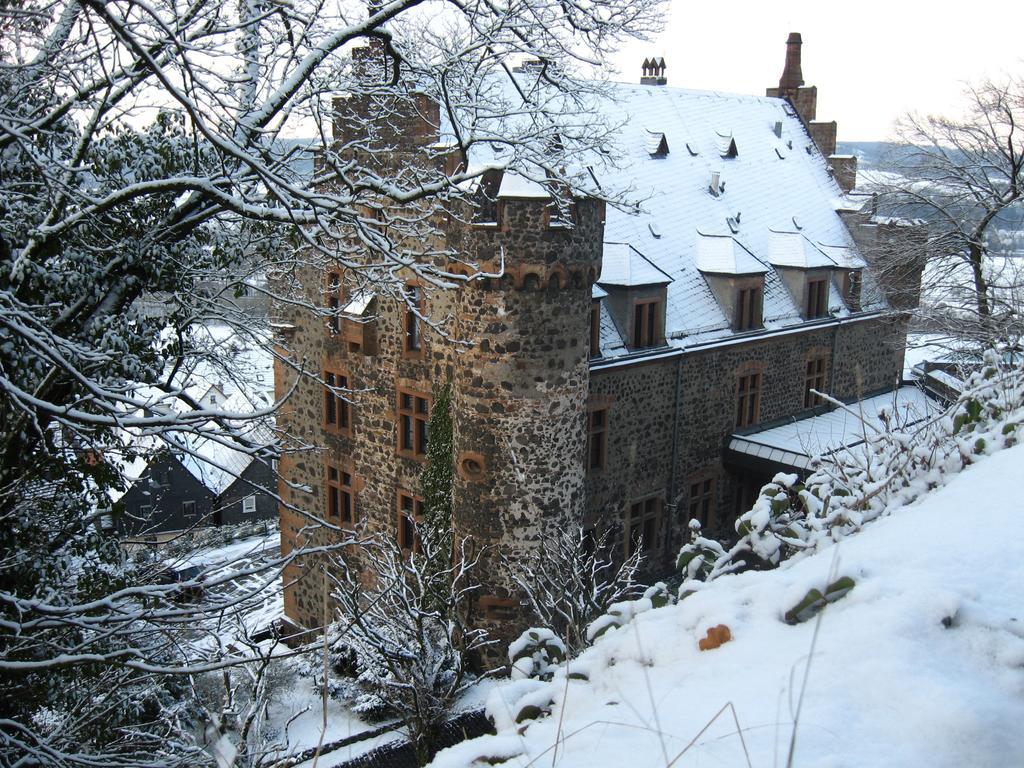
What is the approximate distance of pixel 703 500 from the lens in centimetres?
1709

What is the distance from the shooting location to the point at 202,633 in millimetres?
7395

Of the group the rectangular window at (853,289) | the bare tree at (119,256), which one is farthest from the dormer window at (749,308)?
the bare tree at (119,256)

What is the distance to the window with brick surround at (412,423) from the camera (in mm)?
14453

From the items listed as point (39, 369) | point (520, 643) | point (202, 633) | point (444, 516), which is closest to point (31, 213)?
point (39, 369)

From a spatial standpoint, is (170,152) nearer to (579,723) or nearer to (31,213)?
(31,213)

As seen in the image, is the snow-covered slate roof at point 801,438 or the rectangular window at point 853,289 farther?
the rectangular window at point 853,289

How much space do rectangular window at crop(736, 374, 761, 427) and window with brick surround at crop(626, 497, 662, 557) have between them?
2.84 m

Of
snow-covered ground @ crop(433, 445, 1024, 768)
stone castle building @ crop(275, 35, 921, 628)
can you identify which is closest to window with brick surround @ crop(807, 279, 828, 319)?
stone castle building @ crop(275, 35, 921, 628)

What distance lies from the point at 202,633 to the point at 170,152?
13.4 feet

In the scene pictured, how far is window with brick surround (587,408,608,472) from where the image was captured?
14.6 meters

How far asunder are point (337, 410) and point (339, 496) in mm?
1695

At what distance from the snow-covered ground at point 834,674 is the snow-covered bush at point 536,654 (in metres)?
1.03

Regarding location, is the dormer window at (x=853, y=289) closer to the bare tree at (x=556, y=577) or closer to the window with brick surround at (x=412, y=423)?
the bare tree at (x=556, y=577)

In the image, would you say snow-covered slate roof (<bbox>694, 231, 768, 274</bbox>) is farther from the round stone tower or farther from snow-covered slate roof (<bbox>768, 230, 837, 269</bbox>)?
the round stone tower
